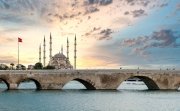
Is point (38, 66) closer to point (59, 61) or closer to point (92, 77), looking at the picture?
point (59, 61)

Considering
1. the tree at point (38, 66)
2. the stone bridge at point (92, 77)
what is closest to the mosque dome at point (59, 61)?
the tree at point (38, 66)

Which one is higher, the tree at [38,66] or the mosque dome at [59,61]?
the mosque dome at [59,61]

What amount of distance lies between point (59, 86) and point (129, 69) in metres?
10.7

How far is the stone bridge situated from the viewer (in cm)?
7231

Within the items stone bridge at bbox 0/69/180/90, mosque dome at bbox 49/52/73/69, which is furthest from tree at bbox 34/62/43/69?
stone bridge at bbox 0/69/180/90

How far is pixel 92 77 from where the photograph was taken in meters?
74.6

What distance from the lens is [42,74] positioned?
7275 cm

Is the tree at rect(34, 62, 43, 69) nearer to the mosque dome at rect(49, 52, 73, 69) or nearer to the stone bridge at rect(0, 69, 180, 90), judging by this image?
the mosque dome at rect(49, 52, 73, 69)

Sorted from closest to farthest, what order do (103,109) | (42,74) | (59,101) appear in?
(103,109) < (59,101) < (42,74)

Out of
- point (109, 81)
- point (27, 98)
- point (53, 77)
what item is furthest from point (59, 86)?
point (27, 98)

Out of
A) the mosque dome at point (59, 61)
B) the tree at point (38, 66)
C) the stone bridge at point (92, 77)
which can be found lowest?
the stone bridge at point (92, 77)

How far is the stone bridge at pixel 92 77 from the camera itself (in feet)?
237

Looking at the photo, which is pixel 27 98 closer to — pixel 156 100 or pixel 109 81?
pixel 156 100

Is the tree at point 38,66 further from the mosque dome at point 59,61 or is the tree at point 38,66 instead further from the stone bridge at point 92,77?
the stone bridge at point 92,77
